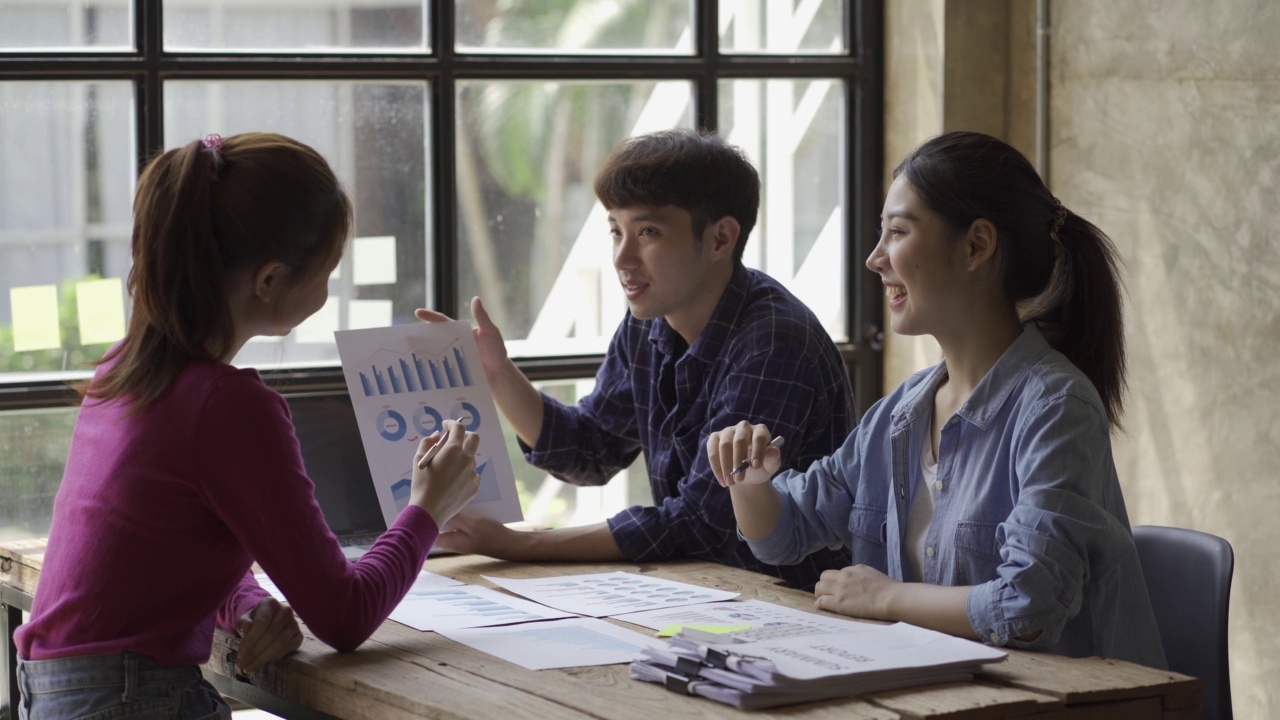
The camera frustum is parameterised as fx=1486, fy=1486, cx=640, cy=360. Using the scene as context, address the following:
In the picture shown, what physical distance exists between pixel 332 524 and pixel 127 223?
3.25 feet

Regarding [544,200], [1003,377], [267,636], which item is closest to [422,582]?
[267,636]

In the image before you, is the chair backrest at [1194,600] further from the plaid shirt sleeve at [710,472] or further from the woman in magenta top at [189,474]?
the woman in magenta top at [189,474]

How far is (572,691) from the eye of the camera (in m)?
1.64

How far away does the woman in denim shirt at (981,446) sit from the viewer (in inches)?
73.8

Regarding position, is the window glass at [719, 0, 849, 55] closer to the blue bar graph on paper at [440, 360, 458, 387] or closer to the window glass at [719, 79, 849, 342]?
the window glass at [719, 79, 849, 342]

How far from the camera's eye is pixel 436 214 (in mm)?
3578

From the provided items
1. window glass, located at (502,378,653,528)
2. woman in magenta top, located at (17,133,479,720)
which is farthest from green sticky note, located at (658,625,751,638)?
window glass, located at (502,378,653,528)

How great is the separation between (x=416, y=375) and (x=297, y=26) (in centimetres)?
133

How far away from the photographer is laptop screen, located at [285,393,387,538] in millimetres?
2783

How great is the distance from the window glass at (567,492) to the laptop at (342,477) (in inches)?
29.7

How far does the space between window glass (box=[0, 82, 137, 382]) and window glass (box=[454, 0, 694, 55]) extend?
2.71 feet

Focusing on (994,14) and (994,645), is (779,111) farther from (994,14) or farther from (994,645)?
(994,645)

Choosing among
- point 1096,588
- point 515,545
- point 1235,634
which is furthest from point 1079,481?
point 1235,634

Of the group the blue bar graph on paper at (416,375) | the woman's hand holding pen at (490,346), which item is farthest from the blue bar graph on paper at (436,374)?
the woman's hand holding pen at (490,346)
